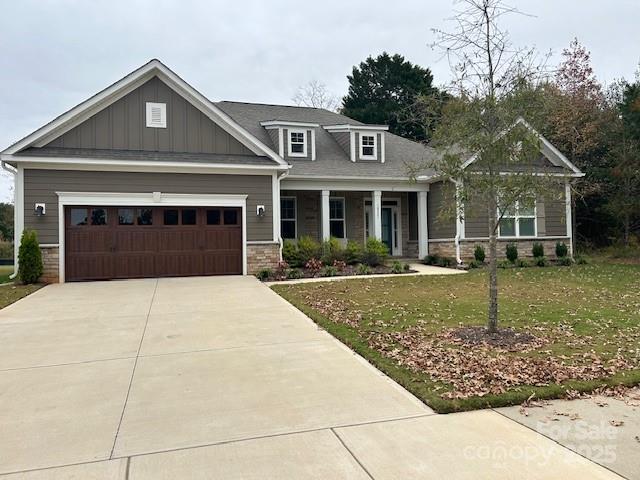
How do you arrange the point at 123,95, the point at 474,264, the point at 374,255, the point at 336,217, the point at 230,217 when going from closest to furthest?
the point at 123,95
the point at 230,217
the point at 374,255
the point at 474,264
the point at 336,217

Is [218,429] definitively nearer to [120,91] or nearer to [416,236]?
[120,91]

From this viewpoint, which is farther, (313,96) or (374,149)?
(313,96)

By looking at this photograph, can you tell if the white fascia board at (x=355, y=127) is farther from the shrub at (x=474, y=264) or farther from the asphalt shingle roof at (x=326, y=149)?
the shrub at (x=474, y=264)

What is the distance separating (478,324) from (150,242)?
1019 cm

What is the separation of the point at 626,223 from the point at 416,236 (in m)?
9.57

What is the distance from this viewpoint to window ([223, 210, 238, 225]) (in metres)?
14.4

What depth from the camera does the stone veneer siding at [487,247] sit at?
16547 millimetres

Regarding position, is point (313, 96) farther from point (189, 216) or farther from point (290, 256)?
point (189, 216)

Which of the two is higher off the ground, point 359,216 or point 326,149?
point 326,149

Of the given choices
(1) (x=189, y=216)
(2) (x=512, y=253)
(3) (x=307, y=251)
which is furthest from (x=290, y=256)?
(2) (x=512, y=253)

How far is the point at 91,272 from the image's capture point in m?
13.2

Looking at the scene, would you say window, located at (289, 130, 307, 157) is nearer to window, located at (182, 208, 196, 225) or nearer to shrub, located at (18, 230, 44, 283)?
window, located at (182, 208, 196, 225)

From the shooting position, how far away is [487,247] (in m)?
16.8

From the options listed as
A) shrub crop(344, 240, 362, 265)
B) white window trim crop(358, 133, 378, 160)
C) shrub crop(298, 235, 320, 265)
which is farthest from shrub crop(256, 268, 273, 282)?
white window trim crop(358, 133, 378, 160)
